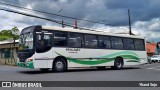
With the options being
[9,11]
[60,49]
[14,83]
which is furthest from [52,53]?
[14,83]

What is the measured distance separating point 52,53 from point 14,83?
6.84 m

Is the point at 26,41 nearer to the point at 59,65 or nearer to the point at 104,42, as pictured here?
the point at 59,65

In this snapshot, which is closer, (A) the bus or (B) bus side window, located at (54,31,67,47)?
(A) the bus

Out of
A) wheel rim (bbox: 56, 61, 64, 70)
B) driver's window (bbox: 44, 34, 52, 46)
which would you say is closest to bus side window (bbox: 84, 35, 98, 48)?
wheel rim (bbox: 56, 61, 64, 70)

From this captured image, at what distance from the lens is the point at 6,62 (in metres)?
44.1

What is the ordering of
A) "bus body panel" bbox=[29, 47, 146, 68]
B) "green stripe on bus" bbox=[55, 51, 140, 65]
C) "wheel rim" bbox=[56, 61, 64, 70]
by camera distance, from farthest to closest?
"green stripe on bus" bbox=[55, 51, 140, 65], "wheel rim" bbox=[56, 61, 64, 70], "bus body panel" bbox=[29, 47, 146, 68]

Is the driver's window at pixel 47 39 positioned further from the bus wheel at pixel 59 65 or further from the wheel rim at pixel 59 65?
the wheel rim at pixel 59 65

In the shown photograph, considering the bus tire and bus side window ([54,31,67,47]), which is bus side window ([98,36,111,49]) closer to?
the bus tire

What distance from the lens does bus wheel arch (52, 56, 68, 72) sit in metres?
18.3

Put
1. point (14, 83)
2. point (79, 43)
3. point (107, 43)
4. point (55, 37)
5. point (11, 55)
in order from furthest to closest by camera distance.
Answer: point (11, 55), point (107, 43), point (79, 43), point (55, 37), point (14, 83)

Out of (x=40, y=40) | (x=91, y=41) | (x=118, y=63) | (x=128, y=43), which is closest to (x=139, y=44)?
(x=128, y=43)

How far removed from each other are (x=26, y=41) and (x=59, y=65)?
2.61 m

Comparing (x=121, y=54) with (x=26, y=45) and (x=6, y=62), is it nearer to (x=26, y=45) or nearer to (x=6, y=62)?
(x=26, y=45)

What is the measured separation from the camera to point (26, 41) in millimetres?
18141
